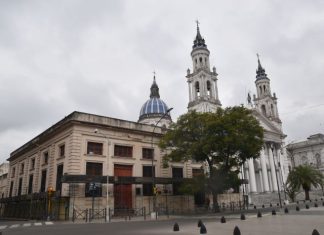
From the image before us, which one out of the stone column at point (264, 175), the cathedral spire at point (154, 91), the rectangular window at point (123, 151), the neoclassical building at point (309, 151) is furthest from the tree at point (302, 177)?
the neoclassical building at point (309, 151)

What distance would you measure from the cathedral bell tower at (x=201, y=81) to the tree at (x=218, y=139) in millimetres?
34276

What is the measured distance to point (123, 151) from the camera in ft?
125

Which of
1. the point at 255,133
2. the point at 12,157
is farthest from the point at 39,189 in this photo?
the point at 255,133

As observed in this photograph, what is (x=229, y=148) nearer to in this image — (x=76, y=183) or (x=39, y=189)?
(x=76, y=183)

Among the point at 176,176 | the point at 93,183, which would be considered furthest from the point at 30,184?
the point at 176,176

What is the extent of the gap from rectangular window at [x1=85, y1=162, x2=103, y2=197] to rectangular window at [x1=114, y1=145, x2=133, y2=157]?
2.88 m

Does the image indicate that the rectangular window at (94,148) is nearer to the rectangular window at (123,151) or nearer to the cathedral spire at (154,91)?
the rectangular window at (123,151)

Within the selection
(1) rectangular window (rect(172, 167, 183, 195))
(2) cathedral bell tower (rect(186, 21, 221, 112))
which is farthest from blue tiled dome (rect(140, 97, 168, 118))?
(1) rectangular window (rect(172, 167, 183, 195))

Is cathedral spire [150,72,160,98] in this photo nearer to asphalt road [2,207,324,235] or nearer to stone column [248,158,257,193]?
stone column [248,158,257,193]

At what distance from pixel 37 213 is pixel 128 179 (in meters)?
12.5

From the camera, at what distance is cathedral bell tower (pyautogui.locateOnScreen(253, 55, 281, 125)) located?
88375 millimetres

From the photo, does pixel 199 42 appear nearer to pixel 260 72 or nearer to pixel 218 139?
pixel 260 72

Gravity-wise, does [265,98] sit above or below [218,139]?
above

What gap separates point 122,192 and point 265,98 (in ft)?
215
